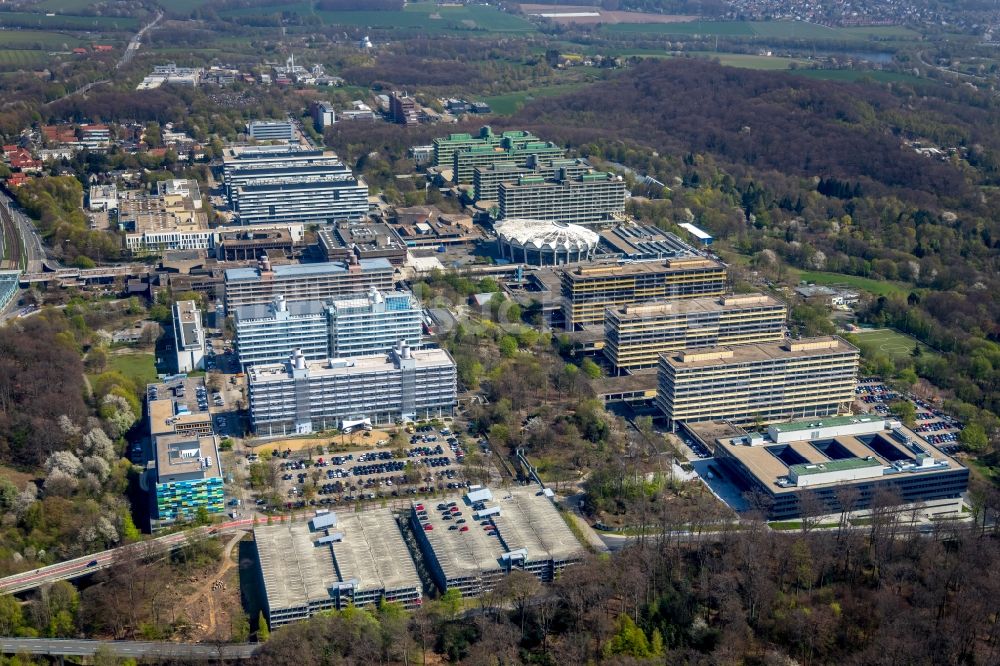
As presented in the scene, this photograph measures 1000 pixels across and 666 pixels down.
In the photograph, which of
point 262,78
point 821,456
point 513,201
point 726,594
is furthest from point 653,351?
point 262,78

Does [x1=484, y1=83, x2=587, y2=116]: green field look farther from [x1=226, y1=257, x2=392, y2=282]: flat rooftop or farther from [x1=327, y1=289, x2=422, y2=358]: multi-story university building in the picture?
[x1=327, y1=289, x2=422, y2=358]: multi-story university building

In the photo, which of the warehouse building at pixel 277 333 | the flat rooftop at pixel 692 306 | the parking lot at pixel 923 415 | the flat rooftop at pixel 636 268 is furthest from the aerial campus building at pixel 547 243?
the parking lot at pixel 923 415

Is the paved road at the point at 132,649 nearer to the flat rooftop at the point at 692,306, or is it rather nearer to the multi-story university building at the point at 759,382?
the multi-story university building at the point at 759,382

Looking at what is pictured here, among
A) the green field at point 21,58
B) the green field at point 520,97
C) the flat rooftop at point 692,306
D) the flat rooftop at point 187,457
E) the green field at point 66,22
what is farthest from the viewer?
the green field at point 66,22

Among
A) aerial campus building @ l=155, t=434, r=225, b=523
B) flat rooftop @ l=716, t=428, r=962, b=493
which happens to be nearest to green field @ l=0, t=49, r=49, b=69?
aerial campus building @ l=155, t=434, r=225, b=523

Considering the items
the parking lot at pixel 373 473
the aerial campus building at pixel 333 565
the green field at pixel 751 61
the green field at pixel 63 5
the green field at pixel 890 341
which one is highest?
the green field at pixel 63 5

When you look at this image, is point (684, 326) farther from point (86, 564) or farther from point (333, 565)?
point (86, 564)
